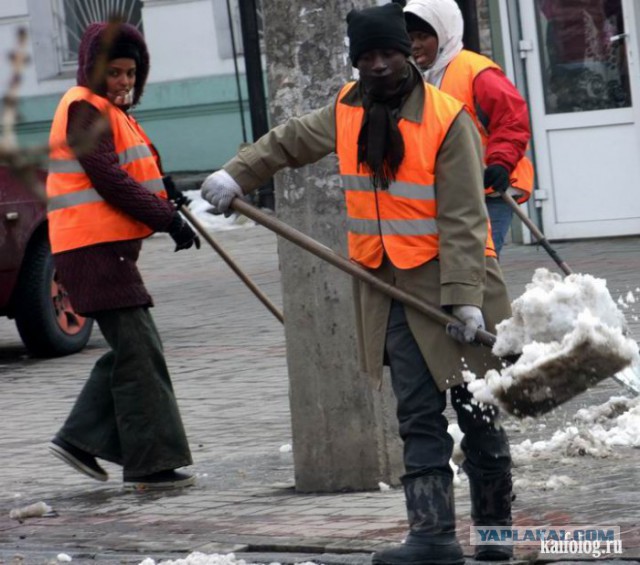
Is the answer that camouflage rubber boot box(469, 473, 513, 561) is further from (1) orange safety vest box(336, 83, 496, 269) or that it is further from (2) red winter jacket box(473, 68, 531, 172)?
(2) red winter jacket box(473, 68, 531, 172)

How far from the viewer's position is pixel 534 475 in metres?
5.56

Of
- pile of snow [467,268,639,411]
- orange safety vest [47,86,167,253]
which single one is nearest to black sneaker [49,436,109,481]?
orange safety vest [47,86,167,253]

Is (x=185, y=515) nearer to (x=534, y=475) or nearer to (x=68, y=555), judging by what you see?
(x=68, y=555)

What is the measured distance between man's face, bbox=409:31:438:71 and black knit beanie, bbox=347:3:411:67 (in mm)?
1741

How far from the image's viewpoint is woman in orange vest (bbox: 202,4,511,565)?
4.30 metres

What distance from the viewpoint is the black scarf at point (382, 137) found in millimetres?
4332

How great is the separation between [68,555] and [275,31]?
2007mm

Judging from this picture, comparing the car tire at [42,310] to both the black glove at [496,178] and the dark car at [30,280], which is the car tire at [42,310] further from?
the black glove at [496,178]

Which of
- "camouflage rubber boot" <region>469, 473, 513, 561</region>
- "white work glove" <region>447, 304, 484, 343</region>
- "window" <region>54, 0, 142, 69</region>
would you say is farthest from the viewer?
"window" <region>54, 0, 142, 69</region>

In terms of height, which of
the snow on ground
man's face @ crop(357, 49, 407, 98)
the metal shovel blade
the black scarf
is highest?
man's face @ crop(357, 49, 407, 98)

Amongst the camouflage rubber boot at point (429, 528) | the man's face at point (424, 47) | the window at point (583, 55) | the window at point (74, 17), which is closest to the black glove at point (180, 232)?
the man's face at point (424, 47)

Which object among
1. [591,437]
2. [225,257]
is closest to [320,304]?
[225,257]

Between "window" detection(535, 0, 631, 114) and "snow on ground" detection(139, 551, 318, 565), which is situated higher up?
"window" detection(535, 0, 631, 114)

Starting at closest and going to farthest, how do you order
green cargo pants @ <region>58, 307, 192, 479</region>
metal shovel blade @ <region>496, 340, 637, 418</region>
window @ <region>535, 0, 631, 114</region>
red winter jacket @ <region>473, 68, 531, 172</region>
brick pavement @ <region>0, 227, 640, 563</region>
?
metal shovel blade @ <region>496, 340, 637, 418</region> → brick pavement @ <region>0, 227, 640, 563</region> → green cargo pants @ <region>58, 307, 192, 479</region> → red winter jacket @ <region>473, 68, 531, 172</region> → window @ <region>535, 0, 631, 114</region>
